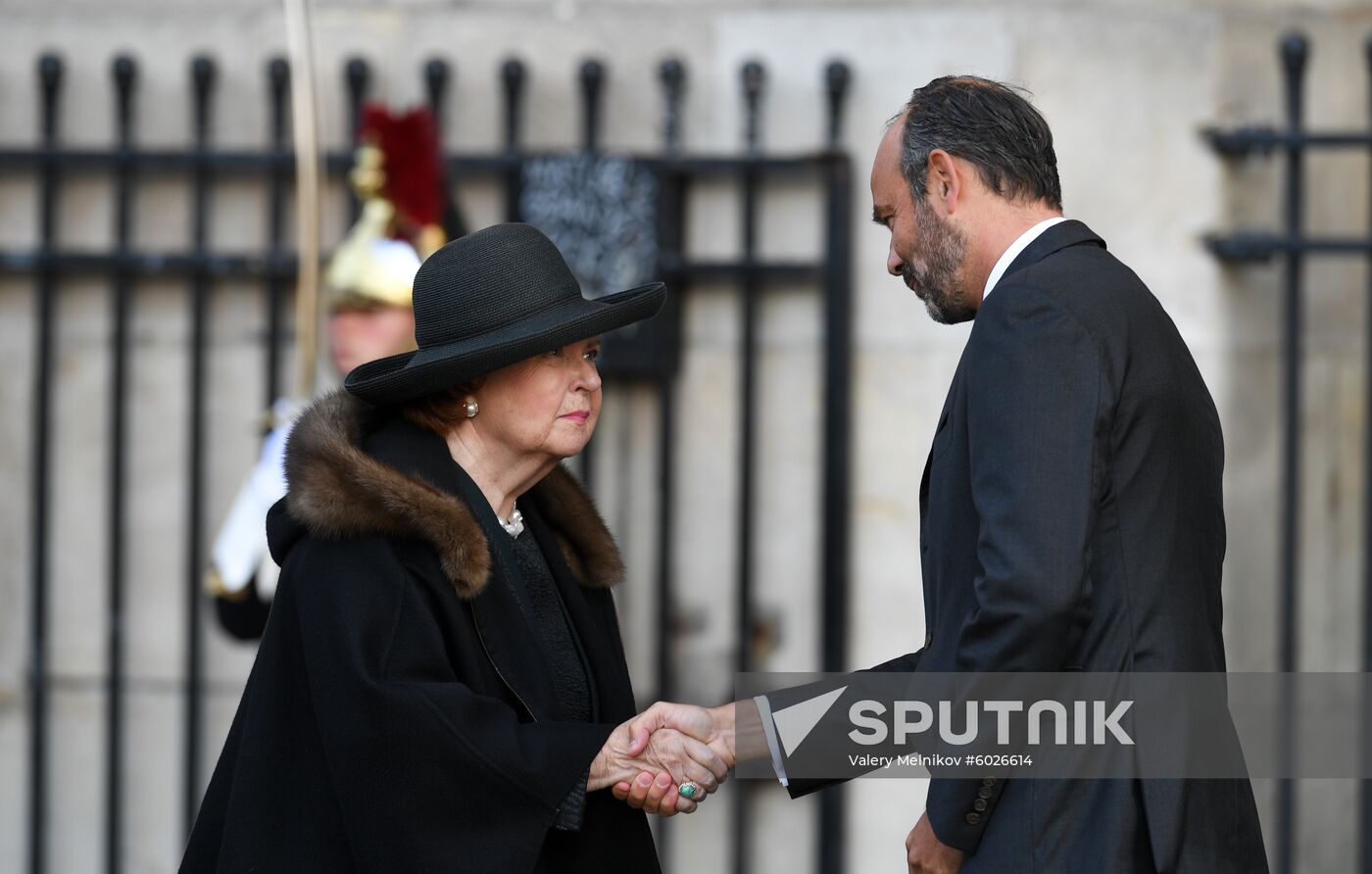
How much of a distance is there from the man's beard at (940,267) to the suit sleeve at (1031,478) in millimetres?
202

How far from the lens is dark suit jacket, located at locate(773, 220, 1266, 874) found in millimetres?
2387

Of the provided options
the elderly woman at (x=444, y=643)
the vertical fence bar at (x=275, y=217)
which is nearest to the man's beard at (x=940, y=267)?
the elderly woman at (x=444, y=643)

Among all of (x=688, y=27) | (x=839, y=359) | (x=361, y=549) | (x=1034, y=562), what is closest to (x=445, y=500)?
(x=361, y=549)

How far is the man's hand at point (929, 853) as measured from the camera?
2592mm

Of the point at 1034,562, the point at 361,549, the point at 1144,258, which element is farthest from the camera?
the point at 1144,258

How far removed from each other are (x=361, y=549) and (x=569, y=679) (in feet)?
1.48

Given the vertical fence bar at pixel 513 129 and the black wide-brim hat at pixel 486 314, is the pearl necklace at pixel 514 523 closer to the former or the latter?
the black wide-brim hat at pixel 486 314

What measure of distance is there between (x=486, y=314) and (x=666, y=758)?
2.54 ft

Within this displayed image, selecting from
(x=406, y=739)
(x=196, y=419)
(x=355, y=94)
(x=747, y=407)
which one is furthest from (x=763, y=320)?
(x=406, y=739)

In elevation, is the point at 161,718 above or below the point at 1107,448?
below

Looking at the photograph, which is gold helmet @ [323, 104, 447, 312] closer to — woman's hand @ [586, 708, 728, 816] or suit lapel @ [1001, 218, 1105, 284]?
woman's hand @ [586, 708, 728, 816]

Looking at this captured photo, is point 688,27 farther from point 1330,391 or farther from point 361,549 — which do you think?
point 361,549

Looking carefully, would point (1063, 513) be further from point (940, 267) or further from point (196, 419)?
point (196, 419)

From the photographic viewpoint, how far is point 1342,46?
4.59 meters
